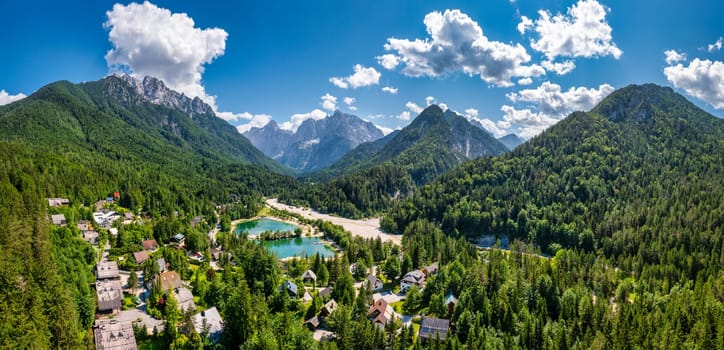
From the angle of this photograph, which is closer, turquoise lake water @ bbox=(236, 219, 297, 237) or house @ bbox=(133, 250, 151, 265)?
Answer: house @ bbox=(133, 250, 151, 265)

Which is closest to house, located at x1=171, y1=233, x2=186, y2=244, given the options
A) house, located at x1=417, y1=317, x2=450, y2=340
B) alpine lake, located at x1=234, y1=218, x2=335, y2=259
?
alpine lake, located at x1=234, y1=218, x2=335, y2=259

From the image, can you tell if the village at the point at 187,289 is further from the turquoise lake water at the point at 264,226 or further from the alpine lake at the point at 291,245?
the turquoise lake water at the point at 264,226

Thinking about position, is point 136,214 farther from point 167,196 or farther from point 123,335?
point 123,335

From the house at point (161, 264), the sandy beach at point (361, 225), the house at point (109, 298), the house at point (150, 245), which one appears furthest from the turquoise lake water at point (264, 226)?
the house at point (109, 298)

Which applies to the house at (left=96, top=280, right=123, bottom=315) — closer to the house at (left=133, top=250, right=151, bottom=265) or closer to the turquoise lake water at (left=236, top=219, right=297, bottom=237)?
the house at (left=133, top=250, right=151, bottom=265)

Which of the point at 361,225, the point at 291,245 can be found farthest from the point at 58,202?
the point at 361,225

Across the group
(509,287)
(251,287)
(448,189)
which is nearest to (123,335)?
(251,287)

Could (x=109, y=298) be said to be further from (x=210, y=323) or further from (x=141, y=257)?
(x=141, y=257)

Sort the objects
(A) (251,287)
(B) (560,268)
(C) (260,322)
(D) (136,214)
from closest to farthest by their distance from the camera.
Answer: (C) (260,322) → (A) (251,287) → (B) (560,268) → (D) (136,214)
